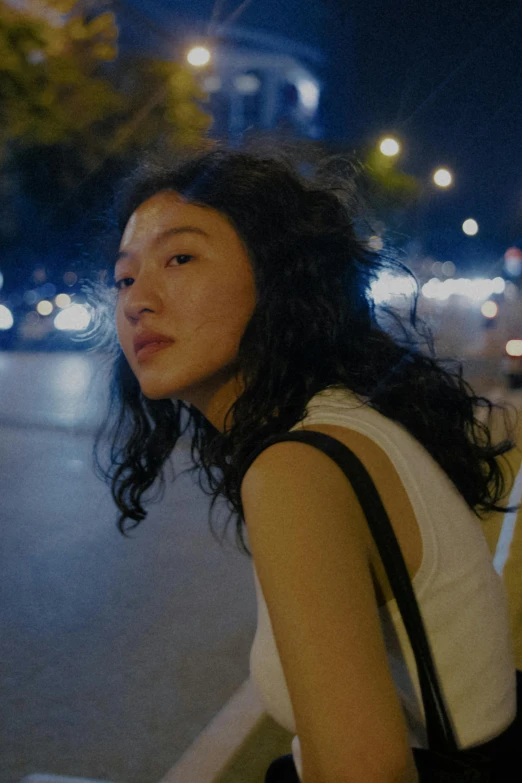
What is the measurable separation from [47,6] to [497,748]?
13168 millimetres

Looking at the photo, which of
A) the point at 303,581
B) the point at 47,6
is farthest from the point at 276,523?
the point at 47,6

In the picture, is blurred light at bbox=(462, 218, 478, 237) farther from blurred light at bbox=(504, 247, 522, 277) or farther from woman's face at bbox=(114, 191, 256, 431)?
woman's face at bbox=(114, 191, 256, 431)

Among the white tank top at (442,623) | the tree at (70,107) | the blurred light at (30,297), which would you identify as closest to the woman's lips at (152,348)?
the white tank top at (442,623)

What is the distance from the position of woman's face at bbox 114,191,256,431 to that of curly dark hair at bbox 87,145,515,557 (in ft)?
0.13

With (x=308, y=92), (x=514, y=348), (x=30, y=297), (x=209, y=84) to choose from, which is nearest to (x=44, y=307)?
(x=30, y=297)

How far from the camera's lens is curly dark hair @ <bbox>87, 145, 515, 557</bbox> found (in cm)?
174

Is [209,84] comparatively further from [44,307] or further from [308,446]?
[308,446]

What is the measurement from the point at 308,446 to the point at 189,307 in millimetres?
614

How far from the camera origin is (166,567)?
514 centimetres

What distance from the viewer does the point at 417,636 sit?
1318 millimetres

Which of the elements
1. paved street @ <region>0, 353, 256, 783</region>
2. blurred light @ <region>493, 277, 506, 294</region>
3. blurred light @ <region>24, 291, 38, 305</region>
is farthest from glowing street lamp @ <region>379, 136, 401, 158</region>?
paved street @ <region>0, 353, 256, 783</region>

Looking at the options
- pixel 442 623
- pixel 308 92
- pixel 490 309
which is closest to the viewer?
pixel 442 623

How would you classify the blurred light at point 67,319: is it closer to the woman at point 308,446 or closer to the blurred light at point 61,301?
the blurred light at point 61,301

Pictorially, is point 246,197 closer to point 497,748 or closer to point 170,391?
point 170,391
